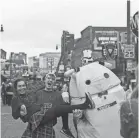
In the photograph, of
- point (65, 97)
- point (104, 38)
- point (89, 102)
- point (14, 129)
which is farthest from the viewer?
point (104, 38)

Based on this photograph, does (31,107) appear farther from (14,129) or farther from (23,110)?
(14,129)

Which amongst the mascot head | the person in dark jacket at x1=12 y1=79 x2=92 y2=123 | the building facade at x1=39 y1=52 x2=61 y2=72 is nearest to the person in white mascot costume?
the mascot head

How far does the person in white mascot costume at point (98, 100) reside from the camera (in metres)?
4.56

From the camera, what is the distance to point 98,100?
4.58 m

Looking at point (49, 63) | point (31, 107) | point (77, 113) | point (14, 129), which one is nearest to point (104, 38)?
point (49, 63)

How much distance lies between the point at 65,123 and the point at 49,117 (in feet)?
1.40

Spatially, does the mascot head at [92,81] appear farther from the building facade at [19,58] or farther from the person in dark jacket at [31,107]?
the building facade at [19,58]

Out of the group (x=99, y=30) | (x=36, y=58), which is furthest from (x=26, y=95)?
(x=36, y=58)

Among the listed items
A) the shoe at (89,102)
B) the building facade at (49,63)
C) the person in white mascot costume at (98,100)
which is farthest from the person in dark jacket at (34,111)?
the building facade at (49,63)

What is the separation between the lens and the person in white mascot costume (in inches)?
179

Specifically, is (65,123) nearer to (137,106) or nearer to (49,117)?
(49,117)

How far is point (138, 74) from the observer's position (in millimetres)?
3117

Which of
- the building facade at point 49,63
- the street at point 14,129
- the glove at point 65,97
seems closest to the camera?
the glove at point 65,97

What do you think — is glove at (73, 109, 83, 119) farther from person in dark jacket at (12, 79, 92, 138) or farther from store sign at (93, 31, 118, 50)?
store sign at (93, 31, 118, 50)
